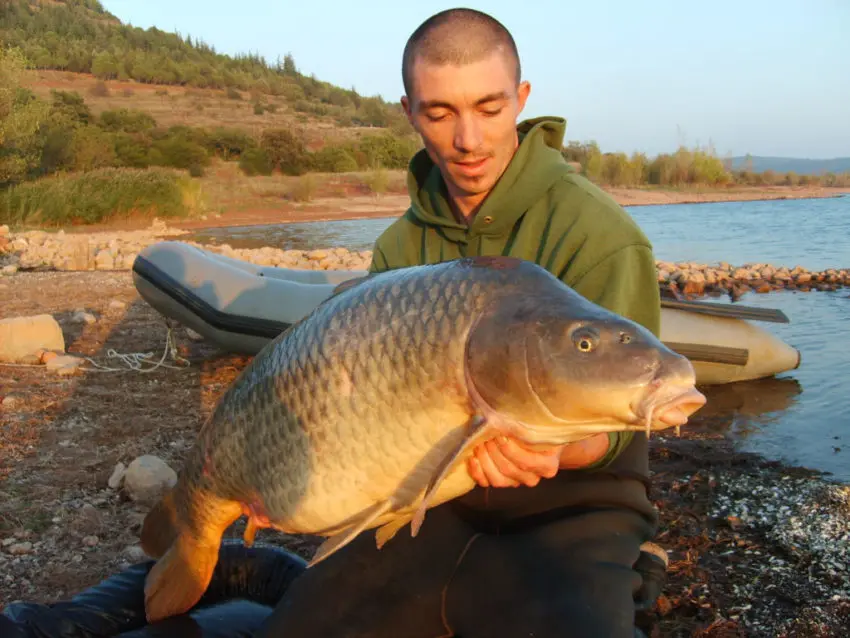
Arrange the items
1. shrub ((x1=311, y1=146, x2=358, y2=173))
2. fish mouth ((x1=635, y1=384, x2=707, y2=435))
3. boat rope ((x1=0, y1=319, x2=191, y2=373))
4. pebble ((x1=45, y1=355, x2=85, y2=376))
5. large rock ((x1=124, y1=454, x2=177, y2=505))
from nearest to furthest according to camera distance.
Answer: fish mouth ((x1=635, y1=384, x2=707, y2=435)) → large rock ((x1=124, y1=454, x2=177, y2=505)) → pebble ((x1=45, y1=355, x2=85, y2=376)) → boat rope ((x1=0, y1=319, x2=191, y2=373)) → shrub ((x1=311, y1=146, x2=358, y2=173))

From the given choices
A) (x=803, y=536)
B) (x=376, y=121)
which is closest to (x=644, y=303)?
(x=803, y=536)

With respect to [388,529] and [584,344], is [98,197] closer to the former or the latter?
[388,529]

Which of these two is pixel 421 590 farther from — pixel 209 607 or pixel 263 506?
pixel 209 607

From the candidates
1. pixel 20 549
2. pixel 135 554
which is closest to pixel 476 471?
pixel 135 554

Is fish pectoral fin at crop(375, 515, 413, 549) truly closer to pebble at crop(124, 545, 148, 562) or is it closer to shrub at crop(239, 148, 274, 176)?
pebble at crop(124, 545, 148, 562)

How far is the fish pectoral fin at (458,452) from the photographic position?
171cm

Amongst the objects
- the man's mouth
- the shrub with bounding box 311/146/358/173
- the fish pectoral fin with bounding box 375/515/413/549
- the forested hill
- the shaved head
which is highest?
the forested hill

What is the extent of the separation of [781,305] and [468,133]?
364 inches

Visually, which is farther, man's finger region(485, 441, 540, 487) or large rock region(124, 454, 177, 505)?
large rock region(124, 454, 177, 505)

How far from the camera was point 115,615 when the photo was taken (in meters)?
2.56

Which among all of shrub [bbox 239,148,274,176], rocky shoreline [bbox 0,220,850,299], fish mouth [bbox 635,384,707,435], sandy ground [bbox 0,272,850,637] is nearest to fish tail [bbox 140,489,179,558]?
sandy ground [bbox 0,272,850,637]

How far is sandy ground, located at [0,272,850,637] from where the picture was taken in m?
2.98

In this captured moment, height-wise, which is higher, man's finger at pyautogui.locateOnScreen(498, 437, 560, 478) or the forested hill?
the forested hill

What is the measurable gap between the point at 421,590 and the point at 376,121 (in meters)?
74.0
